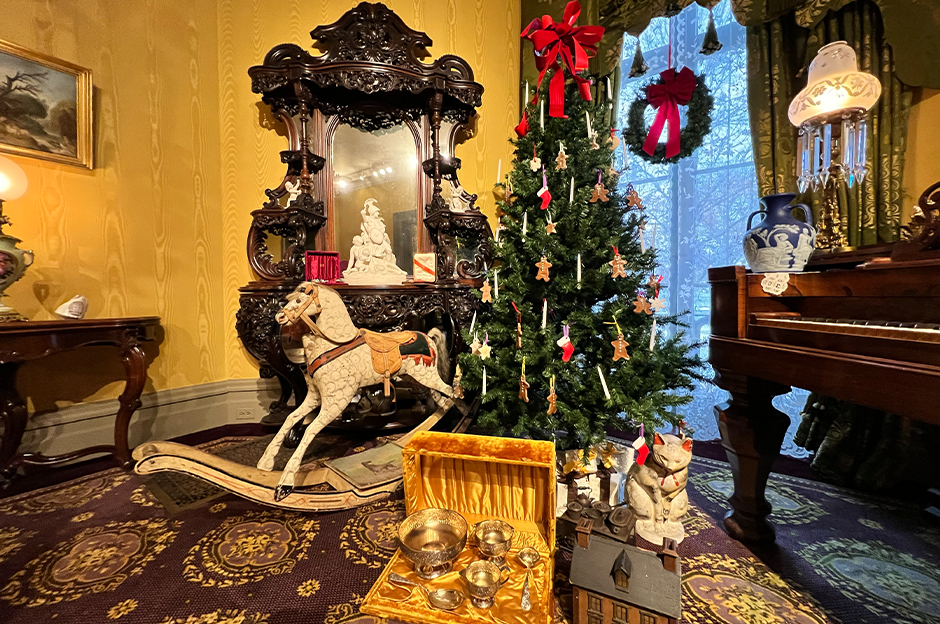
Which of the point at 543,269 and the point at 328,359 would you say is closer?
the point at 543,269

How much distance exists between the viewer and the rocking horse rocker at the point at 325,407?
172 cm

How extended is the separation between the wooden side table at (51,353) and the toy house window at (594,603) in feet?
8.91

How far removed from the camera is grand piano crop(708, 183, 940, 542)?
2.91 ft

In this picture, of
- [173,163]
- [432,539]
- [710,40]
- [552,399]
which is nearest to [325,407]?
[432,539]

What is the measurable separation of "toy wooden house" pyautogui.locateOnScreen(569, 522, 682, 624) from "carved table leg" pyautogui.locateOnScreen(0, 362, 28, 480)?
2.96 meters

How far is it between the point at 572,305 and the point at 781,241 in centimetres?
87

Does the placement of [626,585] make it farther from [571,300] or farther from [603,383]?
[571,300]

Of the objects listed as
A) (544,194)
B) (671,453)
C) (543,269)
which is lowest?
(671,453)

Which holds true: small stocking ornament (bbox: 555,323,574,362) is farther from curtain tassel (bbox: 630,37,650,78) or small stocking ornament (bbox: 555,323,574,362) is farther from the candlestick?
curtain tassel (bbox: 630,37,650,78)

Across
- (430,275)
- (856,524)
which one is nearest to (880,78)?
(856,524)

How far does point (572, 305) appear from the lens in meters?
1.85

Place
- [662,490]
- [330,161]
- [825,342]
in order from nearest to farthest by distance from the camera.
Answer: [825,342], [662,490], [330,161]

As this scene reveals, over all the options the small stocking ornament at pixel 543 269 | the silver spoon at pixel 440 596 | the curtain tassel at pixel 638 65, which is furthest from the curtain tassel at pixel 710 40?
the silver spoon at pixel 440 596

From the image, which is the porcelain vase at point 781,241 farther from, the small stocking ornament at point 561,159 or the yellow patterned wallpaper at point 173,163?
the yellow patterned wallpaper at point 173,163
